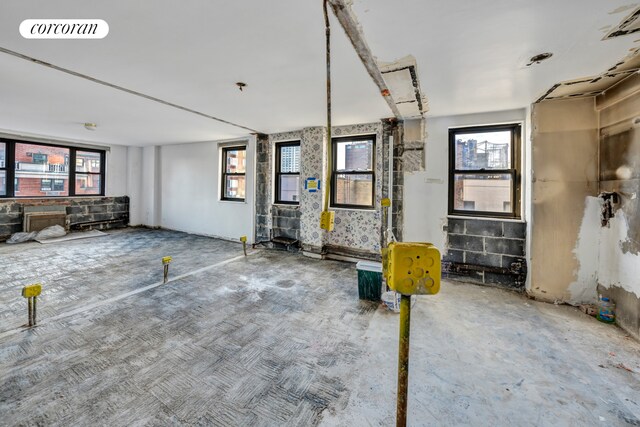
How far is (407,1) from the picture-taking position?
5.29ft

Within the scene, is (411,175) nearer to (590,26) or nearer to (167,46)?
Result: (590,26)

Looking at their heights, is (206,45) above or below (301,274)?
above

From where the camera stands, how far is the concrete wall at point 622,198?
8.02 feet

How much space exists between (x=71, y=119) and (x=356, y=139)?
4941 mm

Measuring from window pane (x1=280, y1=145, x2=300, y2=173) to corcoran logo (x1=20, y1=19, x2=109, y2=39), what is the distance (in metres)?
3.67

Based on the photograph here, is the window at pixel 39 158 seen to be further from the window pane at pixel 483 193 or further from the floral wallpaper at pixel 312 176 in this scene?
the window pane at pixel 483 193

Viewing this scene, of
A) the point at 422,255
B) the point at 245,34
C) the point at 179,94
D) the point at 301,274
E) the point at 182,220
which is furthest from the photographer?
the point at 182,220

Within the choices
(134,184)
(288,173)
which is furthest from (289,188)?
(134,184)

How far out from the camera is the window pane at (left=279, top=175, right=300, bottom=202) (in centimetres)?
554

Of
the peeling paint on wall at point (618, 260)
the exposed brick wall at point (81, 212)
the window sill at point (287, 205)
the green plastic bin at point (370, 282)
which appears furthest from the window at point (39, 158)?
the peeling paint on wall at point (618, 260)

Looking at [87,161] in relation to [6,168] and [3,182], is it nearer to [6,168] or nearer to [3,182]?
[6,168]

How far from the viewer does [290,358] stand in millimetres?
2062

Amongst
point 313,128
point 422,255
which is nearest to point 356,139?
point 313,128

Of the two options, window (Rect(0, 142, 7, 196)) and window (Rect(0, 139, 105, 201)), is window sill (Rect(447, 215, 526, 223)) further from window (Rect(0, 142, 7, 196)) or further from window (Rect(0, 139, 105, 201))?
window (Rect(0, 142, 7, 196))
